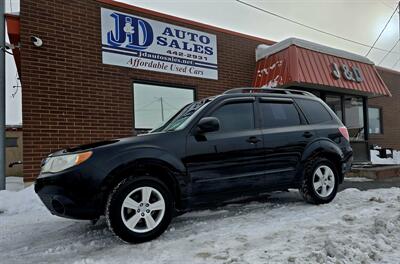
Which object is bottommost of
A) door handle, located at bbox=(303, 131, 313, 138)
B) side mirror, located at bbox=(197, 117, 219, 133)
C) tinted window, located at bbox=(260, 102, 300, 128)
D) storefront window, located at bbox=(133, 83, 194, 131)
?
door handle, located at bbox=(303, 131, 313, 138)

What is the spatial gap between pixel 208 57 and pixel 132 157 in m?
7.26

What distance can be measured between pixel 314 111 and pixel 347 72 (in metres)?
6.60

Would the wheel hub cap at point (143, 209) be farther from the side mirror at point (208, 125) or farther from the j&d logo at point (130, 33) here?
the j&d logo at point (130, 33)

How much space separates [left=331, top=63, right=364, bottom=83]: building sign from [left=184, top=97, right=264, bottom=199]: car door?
7.12m

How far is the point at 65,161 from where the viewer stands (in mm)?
4148

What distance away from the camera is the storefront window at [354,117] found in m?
13.0

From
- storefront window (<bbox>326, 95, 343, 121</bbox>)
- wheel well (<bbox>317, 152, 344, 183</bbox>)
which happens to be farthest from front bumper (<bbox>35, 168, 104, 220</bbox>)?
storefront window (<bbox>326, 95, 343, 121</bbox>)

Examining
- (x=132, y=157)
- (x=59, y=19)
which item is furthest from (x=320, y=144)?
(x=59, y=19)

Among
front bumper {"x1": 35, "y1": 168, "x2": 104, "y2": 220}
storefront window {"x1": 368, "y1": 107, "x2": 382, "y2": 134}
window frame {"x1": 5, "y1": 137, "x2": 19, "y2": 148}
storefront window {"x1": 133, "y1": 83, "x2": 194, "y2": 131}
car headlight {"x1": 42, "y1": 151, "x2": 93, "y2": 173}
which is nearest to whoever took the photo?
front bumper {"x1": 35, "y1": 168, "x2": 104, "y2": 220}

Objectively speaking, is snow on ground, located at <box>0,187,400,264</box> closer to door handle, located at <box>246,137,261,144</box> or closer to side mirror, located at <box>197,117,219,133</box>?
door handle, located at <box>246,137,261,144</box>

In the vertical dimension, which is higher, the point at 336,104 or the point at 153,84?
the point at 153,84

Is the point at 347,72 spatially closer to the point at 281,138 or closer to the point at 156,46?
the point at 156,46

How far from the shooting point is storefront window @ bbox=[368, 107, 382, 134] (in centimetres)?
1678

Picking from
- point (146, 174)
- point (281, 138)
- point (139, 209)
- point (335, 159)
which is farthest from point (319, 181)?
point (139, 209)
